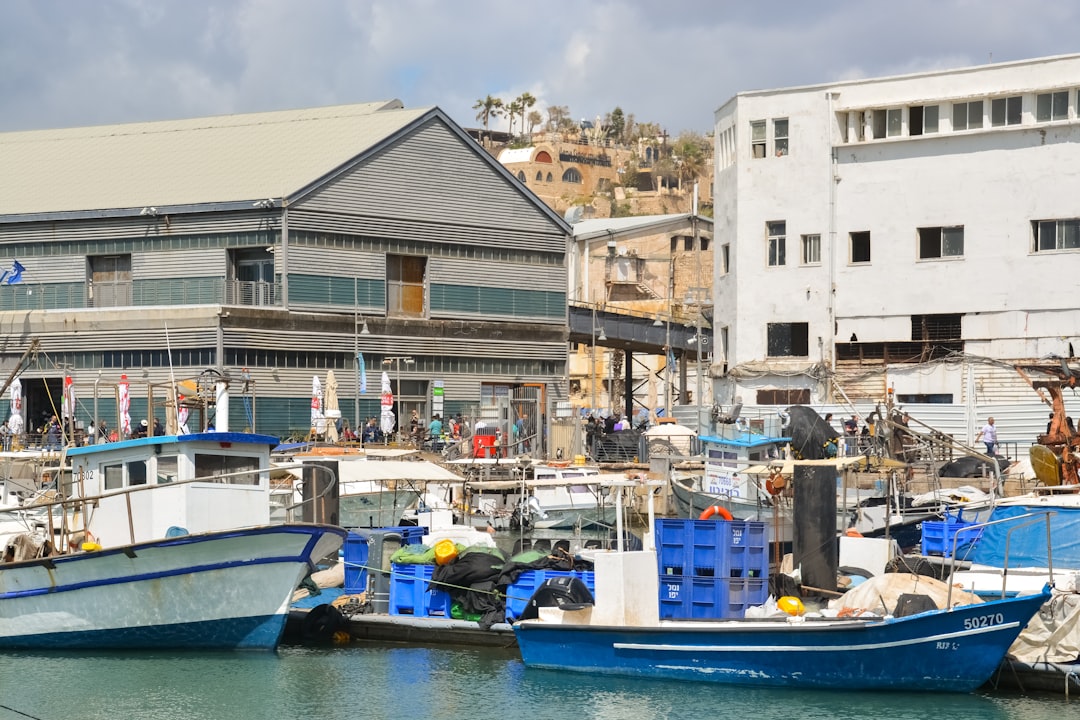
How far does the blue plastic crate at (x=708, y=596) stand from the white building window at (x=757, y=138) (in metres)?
33.2

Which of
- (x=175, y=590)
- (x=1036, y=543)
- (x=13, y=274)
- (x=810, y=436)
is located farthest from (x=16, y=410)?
(x=1036, y=543)

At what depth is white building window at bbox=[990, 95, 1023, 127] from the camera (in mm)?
51000

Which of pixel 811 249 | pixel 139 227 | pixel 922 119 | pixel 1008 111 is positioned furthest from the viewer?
pixel 811 249

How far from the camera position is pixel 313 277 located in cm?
5216

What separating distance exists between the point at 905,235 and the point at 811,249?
320cm

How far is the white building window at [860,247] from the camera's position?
174 feet

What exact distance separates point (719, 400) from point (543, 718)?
122 feet

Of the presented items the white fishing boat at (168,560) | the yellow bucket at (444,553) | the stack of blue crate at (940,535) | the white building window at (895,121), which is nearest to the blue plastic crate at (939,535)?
the stack of blue crate at (940,535)

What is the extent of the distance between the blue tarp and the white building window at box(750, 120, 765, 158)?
28.6 m

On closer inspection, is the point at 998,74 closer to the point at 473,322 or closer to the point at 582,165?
the point at 473,322

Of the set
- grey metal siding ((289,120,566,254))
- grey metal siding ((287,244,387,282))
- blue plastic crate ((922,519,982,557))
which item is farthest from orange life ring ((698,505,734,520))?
grey metal siding ((289,120,566,254))

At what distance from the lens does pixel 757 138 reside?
2138 inches

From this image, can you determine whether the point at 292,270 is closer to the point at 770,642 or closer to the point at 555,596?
the point at 555,596

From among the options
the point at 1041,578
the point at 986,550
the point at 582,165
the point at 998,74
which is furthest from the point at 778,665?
the point at 582,165
